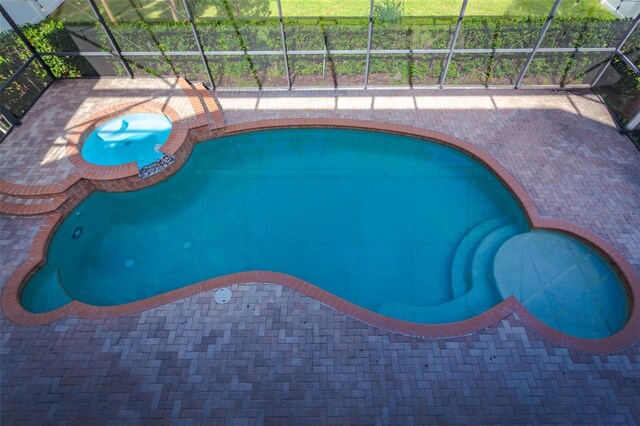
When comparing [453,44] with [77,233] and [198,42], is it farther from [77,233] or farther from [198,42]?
[77,233]

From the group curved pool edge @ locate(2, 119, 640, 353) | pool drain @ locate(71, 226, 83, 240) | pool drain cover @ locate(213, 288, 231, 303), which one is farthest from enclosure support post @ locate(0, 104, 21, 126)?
pool drain cover @ locate(213, 288, 231, 303)

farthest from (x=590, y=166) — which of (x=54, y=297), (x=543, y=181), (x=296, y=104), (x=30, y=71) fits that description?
(x=30, y=71)

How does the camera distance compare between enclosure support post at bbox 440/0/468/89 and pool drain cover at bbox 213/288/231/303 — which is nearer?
pool drain cover at bbox 213/288/231/303

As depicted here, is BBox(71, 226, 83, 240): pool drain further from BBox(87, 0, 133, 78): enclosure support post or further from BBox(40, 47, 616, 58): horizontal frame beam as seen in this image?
BBox(40, 47, 616, 58): horizontal frame beam

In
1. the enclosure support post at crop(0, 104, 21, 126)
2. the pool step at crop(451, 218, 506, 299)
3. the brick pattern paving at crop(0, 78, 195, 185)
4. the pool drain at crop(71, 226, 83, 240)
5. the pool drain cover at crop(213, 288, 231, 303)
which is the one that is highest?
the enclosure support post at crop(0, 104, 21, 126)

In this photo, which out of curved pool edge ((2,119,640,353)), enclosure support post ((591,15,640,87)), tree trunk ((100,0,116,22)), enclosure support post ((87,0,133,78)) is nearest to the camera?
curved pool edge ((2,119,640,353))

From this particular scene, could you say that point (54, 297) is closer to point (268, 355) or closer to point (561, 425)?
point (268, 355)
